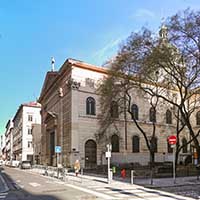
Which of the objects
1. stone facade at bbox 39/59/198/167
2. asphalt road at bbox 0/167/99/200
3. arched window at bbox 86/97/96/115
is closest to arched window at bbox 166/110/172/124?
stone facade at bbox 39/59/198/167

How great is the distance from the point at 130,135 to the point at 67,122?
10.6 m

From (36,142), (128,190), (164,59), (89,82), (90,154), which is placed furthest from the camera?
(36,142)

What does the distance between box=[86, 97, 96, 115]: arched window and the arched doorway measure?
3936mm

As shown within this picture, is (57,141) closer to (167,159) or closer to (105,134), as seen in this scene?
(105,134)

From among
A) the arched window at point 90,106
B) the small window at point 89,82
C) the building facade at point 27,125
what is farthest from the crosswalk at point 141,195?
the building facade at point 27,125

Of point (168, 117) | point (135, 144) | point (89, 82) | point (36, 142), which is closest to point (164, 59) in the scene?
point (89, 82)

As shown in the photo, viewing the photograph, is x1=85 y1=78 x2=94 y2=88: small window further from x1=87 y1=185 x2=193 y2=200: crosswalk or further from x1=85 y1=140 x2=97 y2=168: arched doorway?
x1=87 y1=185 x2=193 y2=200: crosswalk

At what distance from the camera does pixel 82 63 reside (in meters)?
51.3

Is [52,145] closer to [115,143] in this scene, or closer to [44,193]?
[115,143]

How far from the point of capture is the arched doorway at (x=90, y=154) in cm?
5028

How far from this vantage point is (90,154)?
50.9 meters

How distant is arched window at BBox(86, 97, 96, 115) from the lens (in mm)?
51719

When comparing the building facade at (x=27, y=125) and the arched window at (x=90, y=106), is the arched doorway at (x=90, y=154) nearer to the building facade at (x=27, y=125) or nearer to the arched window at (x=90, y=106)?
the arched window at (x=90, y=106)

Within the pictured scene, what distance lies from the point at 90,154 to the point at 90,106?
256 inches
